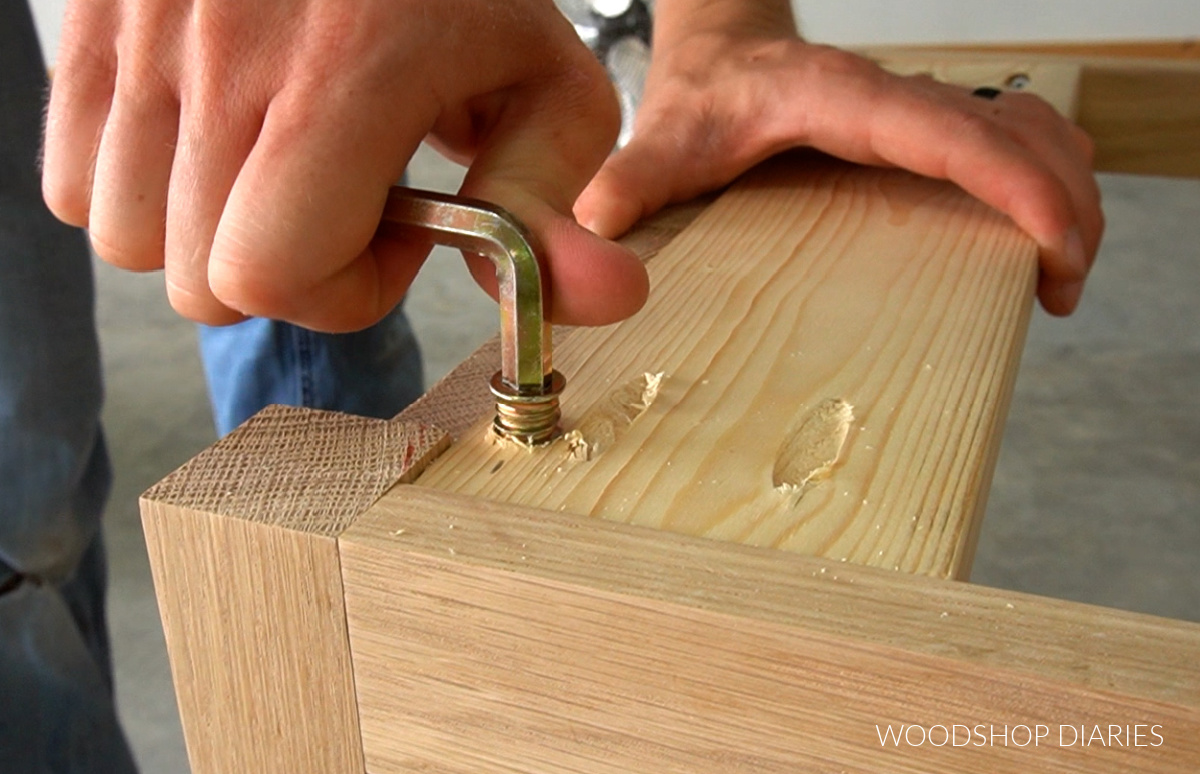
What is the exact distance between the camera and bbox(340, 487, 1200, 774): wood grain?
1.13ft

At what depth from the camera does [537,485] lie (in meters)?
0.47

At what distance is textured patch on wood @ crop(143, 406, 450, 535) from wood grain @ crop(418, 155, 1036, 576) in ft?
0.08

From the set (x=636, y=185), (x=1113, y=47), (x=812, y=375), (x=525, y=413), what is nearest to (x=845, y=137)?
(x=636, y=185)

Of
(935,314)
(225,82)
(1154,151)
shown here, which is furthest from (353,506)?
(1154,151)

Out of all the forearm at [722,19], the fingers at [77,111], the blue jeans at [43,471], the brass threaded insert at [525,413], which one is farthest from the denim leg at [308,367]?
the brass threaded insert at [525,413]

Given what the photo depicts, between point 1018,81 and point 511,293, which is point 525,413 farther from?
point 1018,81

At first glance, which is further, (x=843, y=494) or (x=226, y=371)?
(x=226, y=371)

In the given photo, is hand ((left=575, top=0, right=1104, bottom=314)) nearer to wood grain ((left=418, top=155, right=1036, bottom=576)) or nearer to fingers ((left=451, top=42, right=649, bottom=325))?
wood grain ((left=418, top=155, right=1036, bottom=576))

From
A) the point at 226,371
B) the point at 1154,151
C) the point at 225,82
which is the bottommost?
the point at 226,371

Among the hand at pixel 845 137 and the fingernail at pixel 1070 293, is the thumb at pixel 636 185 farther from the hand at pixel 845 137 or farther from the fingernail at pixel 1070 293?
the fingernail at pixel 1070 293

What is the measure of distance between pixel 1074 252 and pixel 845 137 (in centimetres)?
19

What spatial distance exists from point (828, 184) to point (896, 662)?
1.91ft

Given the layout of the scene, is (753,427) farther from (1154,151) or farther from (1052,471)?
(1052,471)

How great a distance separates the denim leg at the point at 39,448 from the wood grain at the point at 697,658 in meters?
0.81
